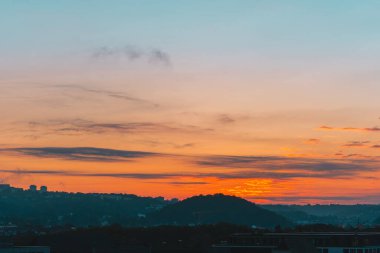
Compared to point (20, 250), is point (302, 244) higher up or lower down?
higher up

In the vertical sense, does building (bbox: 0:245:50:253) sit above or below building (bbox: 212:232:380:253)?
below

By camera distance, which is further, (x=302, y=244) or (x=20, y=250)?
(x=302, y=244)

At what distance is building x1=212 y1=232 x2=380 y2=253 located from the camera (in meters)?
180

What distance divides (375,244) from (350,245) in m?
12.0

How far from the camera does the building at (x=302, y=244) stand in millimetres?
179625

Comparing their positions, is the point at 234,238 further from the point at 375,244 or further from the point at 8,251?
the point at 8,251

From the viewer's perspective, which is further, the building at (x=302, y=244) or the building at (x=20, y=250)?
the building at (x=302, y=244)

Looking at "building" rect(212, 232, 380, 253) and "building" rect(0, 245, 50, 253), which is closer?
"building" rect(0, 245, 50, 253)

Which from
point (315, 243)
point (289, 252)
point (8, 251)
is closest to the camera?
point (8, 251)

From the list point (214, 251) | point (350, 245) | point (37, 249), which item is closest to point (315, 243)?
point (350, 245)

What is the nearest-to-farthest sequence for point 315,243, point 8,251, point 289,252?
point 8,251 → point 289,252 → point 315,243

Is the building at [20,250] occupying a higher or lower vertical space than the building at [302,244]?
lower

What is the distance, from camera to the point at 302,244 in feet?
589

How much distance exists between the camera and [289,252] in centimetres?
17562
